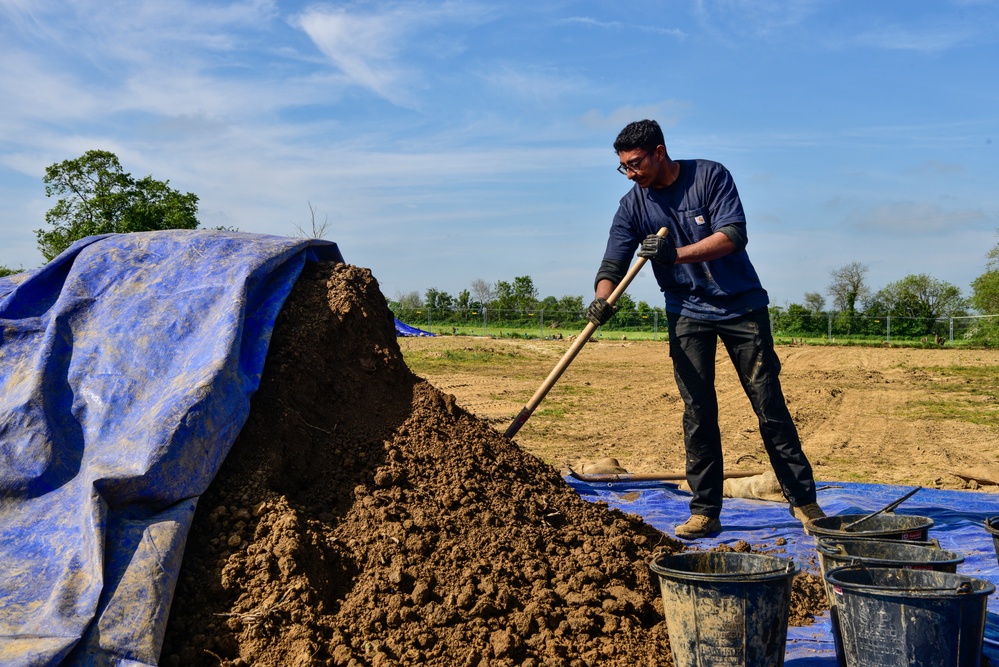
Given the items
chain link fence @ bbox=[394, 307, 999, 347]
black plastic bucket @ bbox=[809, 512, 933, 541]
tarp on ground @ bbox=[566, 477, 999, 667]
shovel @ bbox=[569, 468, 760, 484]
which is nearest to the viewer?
black plastic bucket @ bbox=[809, 512, 933, 541]

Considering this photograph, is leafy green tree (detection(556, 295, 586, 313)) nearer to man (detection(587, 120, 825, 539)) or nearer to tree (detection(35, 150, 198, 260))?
tree (detection(35, 150, 198, 260))

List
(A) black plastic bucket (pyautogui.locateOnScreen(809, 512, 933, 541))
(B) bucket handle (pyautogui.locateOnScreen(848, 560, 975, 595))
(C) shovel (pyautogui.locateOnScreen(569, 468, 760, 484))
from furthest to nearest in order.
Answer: (C) shovel (pyautogui.locateOnScreen(569, 468, 760, 484)), (A) black plastic bucket (pyautogui.locateOnScreen(809, 512, 933, 541)), (B) bucket handle (pyautogui.locateOnScreen(848, 560, 975, 595))

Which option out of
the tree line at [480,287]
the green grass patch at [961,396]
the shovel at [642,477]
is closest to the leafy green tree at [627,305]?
the tree line at [480,287]

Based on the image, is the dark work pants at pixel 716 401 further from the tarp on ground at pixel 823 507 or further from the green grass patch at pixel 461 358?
the green grass patch at pixel 461 358

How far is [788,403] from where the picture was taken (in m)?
12.3

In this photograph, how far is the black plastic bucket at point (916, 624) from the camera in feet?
7.99

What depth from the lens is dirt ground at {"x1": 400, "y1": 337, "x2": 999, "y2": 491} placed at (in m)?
7.93

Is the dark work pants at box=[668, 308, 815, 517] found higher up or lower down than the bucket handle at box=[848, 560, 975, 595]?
higher up

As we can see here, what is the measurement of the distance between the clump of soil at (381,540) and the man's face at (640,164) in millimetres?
1520

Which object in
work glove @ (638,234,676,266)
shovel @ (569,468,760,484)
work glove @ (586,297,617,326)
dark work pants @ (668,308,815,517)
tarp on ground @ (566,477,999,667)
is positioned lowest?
tarp on ground @ (566,477,999,667)

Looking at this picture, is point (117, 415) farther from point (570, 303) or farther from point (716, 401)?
point (570, 303)

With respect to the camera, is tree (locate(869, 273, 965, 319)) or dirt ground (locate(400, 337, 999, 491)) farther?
tree (locate(869, 273, 965, 319))

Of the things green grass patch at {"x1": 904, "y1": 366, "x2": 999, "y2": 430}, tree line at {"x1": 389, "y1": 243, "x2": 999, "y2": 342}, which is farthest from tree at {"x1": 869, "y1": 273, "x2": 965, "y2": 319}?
green grass patch at {"x1": 904, "y1": 366, "x2": 999, "y2": 430}

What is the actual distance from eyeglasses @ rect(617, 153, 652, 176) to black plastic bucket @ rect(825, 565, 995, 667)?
251cm
